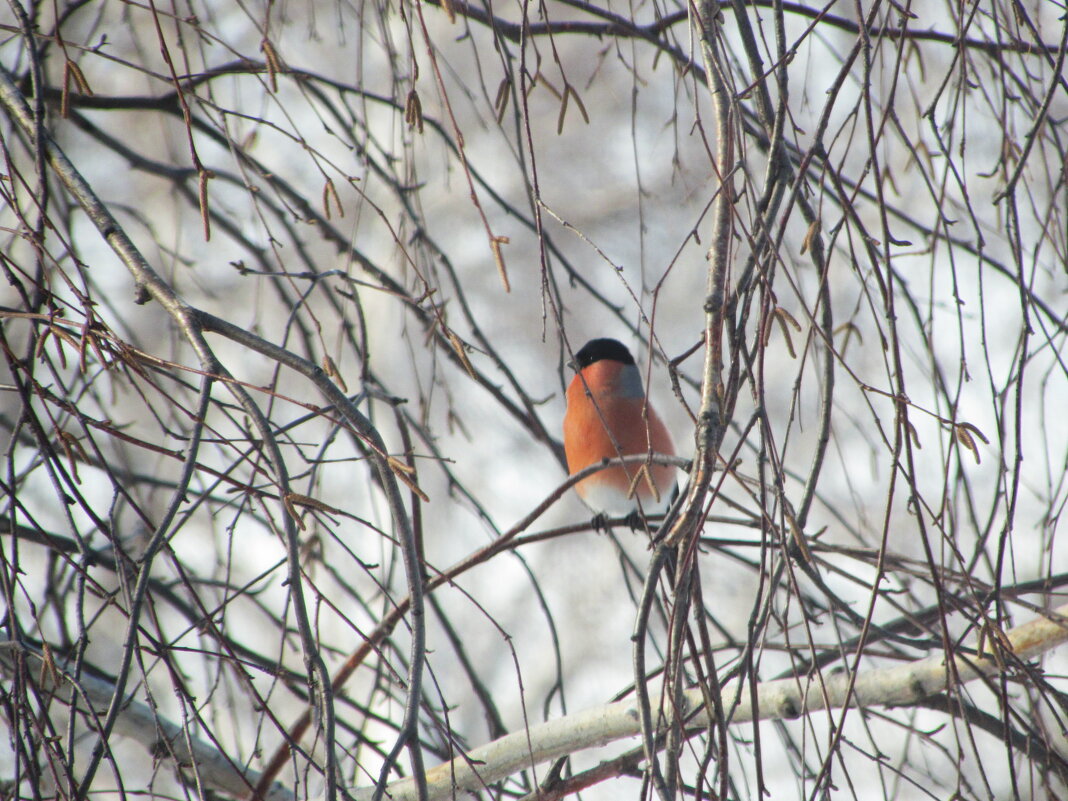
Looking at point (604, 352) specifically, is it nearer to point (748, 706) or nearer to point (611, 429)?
point (611, 429)

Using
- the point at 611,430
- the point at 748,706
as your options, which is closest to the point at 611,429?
the point at 611,430

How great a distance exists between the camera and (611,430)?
2484mm

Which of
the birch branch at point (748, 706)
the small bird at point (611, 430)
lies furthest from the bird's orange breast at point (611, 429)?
the birch branch at point (748, 706)

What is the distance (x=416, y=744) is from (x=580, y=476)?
53 cm

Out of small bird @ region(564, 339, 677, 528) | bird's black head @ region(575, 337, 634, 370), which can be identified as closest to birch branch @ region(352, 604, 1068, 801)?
small bird @ region(564, 339, 677, 528)

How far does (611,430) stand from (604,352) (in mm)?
452

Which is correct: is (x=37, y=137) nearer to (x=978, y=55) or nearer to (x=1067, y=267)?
(x=1067, y=267)

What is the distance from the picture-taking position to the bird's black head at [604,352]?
288cm

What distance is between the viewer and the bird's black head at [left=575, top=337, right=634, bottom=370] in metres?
2.88

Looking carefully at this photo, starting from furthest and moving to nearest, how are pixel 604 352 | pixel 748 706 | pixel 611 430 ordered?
1. pixel 604 352
2. pixel 611 430
3. pixel 748 706

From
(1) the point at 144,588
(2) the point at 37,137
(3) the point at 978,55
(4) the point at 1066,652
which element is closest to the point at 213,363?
(1) the point at 144,588

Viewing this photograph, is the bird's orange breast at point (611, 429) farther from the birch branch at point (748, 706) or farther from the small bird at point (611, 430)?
the birch branch at point (748, 706)

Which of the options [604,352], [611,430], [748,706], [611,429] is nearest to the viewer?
[748,706]

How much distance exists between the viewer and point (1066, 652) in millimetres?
2936
